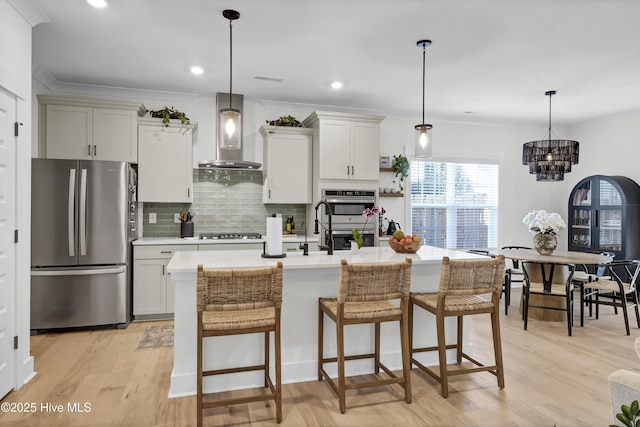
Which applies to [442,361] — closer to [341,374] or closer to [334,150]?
[341,374]

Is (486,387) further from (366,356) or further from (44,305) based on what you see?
(44,305)

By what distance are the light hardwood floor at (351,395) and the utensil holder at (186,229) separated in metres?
1.54

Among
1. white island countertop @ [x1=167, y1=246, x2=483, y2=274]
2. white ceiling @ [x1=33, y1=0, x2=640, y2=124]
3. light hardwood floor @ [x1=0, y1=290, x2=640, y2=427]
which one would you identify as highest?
white ceiling @ [x1=33, y1=0, x2=640, y2=124]

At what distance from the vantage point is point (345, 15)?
3.17 meters

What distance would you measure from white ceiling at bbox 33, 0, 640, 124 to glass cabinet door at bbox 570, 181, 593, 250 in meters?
1.33

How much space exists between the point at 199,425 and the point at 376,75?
366cm

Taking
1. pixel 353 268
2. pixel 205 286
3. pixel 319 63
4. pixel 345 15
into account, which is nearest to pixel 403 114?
pixel 319 63

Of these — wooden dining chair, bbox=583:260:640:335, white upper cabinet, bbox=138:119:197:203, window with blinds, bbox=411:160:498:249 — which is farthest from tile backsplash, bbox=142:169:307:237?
wooden dining chair, bbox=583:260:640:335

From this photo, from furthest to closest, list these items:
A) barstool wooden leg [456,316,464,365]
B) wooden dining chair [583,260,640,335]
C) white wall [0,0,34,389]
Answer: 1. wooden dining chair [583,260,640,335]
2. barstool wooden leg [456,316,464,365]
3. white wall [0,0,34,389]

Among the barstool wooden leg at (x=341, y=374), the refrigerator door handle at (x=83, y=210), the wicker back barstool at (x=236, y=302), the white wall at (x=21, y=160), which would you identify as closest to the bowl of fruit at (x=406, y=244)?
the barstool wooden leg at (x=341, y=374)

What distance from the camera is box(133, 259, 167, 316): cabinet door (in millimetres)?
4629

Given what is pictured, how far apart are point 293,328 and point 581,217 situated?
5337mm

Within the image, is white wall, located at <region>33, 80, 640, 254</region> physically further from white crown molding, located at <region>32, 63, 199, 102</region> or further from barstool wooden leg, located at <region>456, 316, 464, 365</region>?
barstool wooden leg, located at <region>456, 316, 464, 365</region>

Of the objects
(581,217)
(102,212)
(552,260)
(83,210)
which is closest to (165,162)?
(102,212)
